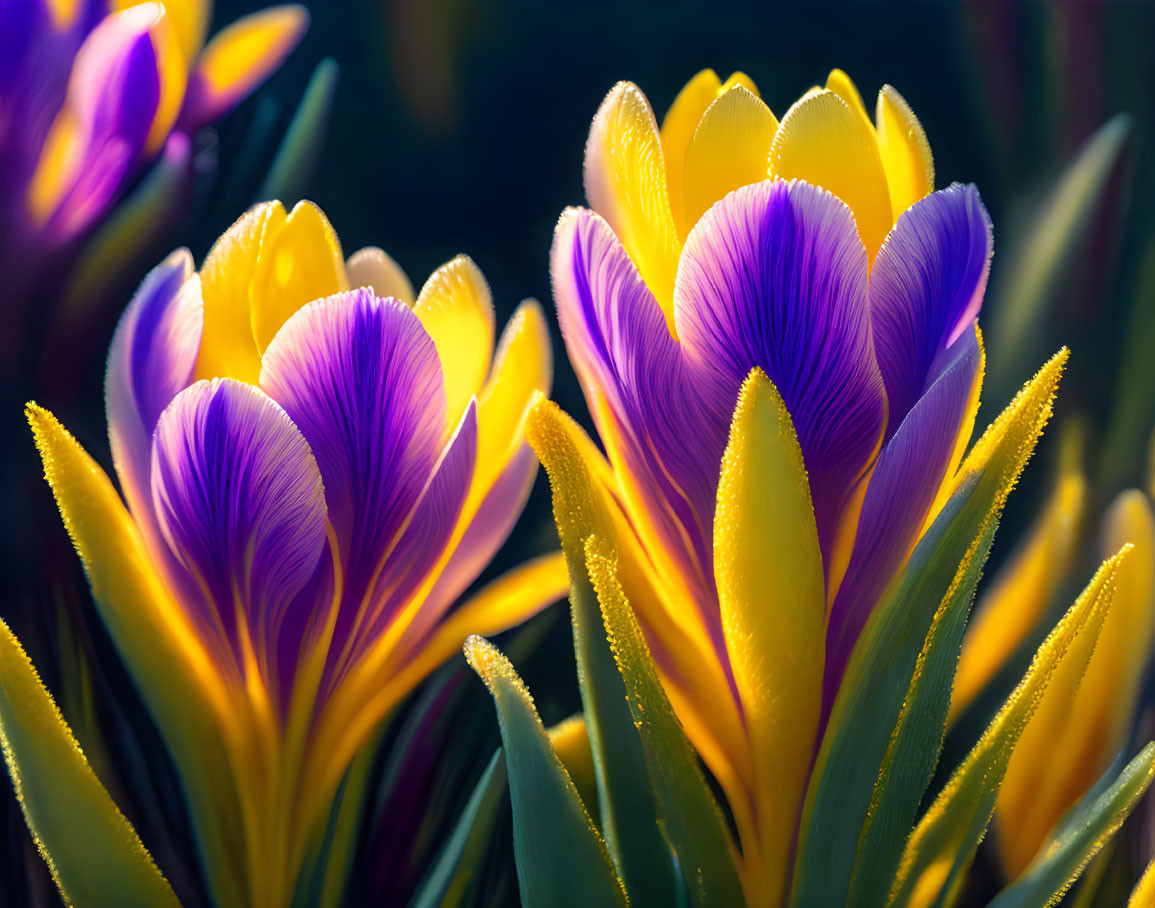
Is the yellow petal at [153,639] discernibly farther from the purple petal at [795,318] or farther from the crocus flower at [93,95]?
the purple petal at [795,318]

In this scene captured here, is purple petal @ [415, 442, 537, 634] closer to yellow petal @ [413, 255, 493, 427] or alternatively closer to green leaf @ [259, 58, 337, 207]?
yellow petal @ [413, 255, 493, 427]

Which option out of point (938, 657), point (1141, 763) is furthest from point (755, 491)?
point (1141, 763)

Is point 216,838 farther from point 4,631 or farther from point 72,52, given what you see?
point 72,52

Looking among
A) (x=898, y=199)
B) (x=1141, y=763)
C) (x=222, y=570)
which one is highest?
(x=898, y=199)

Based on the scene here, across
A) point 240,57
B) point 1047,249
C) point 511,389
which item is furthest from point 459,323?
point 1047,249

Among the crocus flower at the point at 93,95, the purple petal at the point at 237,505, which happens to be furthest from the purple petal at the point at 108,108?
the purple petal at the point at 237,505

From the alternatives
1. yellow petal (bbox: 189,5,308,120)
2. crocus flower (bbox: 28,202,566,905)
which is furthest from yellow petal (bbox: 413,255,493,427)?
yellow petal (bbox: 189,5,308,120)
